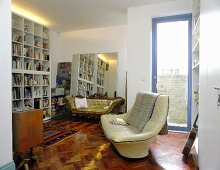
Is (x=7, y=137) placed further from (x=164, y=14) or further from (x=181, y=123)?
(x=164, y=14)

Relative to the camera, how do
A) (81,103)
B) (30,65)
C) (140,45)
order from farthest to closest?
(81,103) → (30,65) → (140,45)

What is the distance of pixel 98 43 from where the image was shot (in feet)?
18.9

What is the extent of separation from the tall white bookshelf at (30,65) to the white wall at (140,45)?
248 centimetres

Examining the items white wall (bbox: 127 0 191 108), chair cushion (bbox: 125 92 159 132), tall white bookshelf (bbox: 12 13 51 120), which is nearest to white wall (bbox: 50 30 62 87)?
tall white bookshelf (bbox: 12 13 51 120)

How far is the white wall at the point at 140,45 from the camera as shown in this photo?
402 cm

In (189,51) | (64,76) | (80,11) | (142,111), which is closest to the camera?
(142,111)

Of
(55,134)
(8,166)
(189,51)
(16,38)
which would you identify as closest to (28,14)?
(16,38)

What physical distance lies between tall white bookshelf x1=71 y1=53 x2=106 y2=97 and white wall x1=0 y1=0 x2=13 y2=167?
3682 mm

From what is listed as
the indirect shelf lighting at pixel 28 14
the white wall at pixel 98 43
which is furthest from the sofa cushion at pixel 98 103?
the indirect shelf lighting at pixel 28 14

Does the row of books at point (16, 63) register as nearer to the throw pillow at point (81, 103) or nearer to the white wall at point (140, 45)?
the throw pillow at point (81, 103)

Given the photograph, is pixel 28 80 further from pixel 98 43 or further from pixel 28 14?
pixel 98 43

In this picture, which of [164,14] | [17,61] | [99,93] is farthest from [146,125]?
[17,61]

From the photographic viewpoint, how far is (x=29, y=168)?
7.22 feet

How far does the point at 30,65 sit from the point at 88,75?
1761 mm
